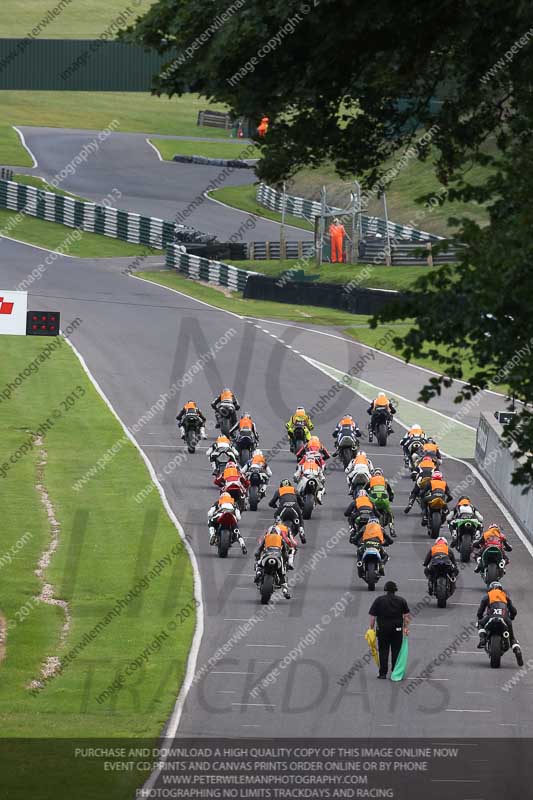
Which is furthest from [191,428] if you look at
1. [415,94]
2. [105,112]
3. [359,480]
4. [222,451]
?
[105,112]

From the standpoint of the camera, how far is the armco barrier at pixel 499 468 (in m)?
29.0

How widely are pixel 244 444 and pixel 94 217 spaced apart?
3855 cm

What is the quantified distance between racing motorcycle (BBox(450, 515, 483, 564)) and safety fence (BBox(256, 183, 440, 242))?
37.1 meters

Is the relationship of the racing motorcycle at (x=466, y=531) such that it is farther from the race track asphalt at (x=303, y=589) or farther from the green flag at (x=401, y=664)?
the green flag at (x=401, y=664)

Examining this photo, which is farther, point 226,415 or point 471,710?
point 226,415

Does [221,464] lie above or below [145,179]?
above

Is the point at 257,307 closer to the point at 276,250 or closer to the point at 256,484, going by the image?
the point at 276,250

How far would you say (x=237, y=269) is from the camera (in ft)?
191

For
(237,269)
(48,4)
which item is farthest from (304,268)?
(48,4)

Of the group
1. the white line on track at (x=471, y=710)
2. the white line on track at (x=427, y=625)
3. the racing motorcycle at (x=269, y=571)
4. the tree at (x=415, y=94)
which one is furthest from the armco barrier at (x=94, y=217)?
the tree at (x=415, y=94)

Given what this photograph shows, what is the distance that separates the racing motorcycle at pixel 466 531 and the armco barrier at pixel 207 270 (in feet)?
105

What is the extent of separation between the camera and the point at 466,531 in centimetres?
2547

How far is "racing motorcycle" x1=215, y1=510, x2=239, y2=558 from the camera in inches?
984

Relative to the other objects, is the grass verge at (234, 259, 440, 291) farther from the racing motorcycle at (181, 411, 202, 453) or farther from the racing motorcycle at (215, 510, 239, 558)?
the racing motorcycle at (215, 510, 239, 558)
